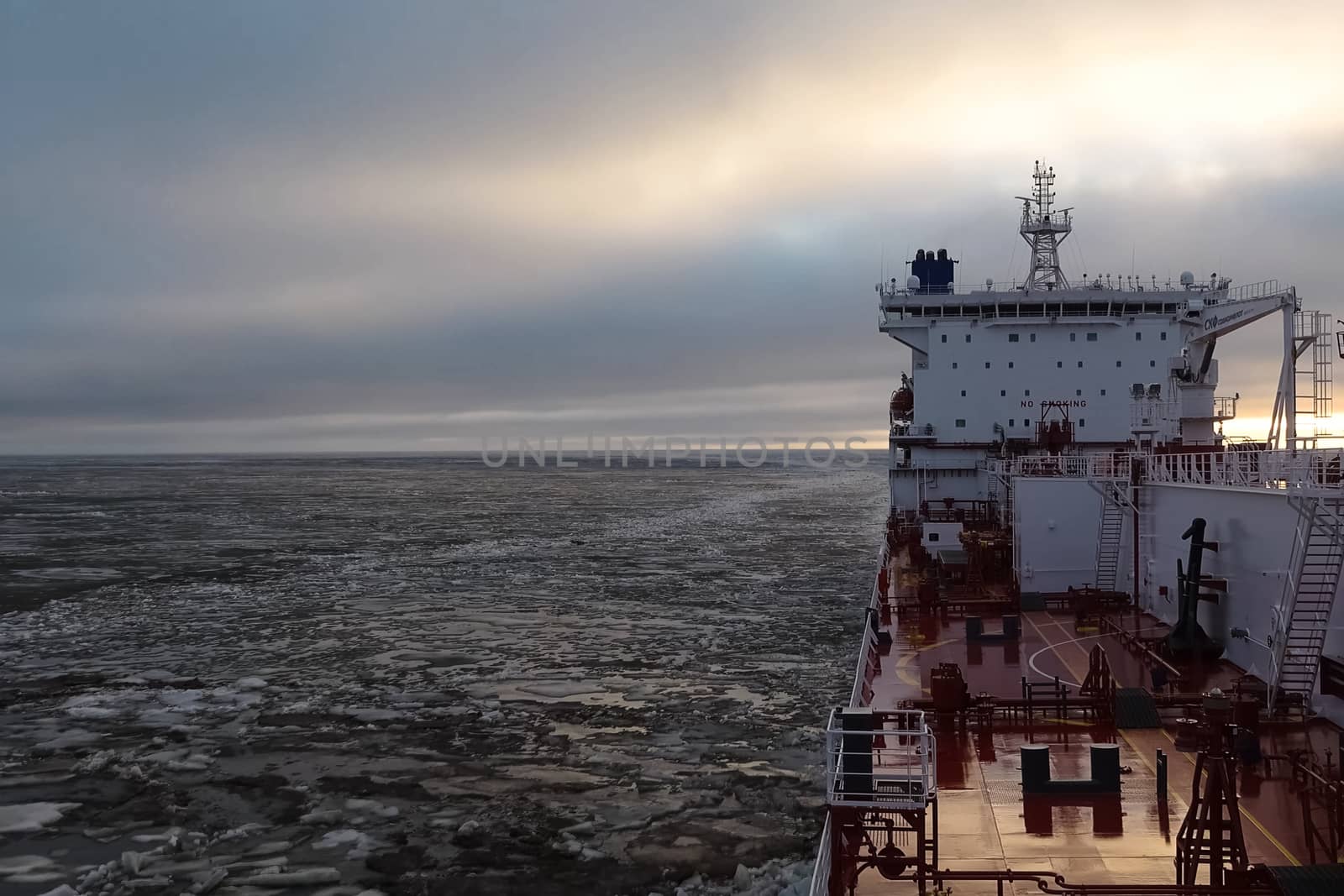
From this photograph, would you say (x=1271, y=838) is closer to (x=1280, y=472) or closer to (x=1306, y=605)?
(x=1306, y=605)

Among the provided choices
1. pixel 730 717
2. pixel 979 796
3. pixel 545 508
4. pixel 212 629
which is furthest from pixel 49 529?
pixel 979 796

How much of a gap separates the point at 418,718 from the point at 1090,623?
50.5 ft

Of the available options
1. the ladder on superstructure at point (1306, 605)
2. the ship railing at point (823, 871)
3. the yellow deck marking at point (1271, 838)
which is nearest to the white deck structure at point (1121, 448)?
the ladder on superstructure at point (1306, 605)

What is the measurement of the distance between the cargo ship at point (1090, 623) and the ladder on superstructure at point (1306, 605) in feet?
0.15

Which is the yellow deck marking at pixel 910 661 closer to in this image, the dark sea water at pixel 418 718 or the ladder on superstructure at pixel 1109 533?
the dark sea water at pixel 418 718

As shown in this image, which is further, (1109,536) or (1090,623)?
(1109,536)

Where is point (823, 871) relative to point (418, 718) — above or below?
above

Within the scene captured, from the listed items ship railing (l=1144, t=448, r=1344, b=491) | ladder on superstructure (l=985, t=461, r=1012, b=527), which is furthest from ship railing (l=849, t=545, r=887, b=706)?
ladder on superstructure (l=985, t=461, r=1012, b=527)

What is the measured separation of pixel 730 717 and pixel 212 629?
1899 cm

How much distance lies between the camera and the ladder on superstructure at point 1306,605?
1468cm

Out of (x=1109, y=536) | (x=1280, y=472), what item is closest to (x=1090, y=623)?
(x=1109, y=536)

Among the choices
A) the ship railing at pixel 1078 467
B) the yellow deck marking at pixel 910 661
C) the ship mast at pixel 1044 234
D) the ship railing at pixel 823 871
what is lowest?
the yellow deck marking at pixel 910 661

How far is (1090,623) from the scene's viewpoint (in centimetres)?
2305

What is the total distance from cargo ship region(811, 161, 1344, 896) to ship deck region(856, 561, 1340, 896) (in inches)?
1.6
